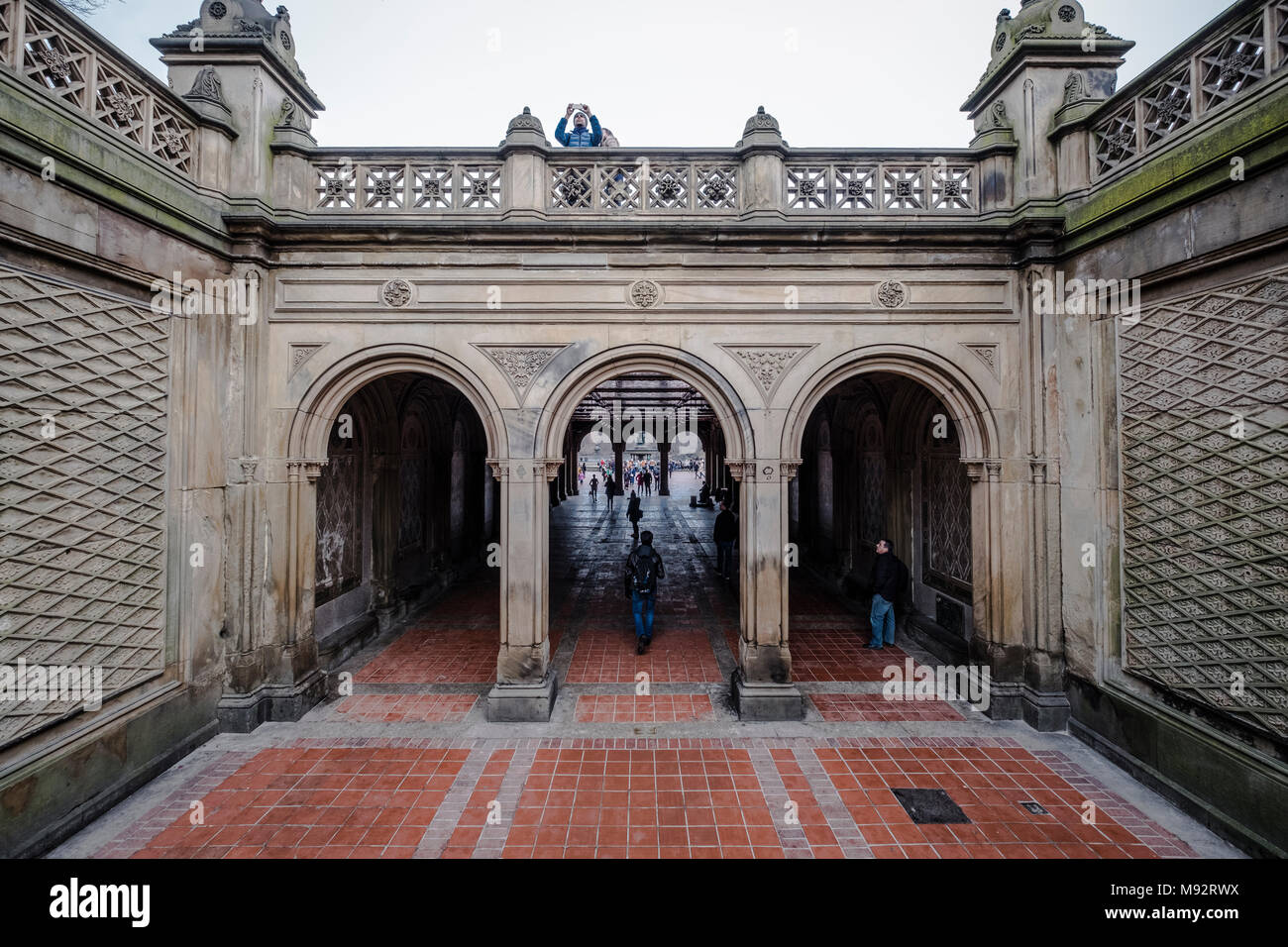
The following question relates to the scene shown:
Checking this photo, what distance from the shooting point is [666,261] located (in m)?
6.31

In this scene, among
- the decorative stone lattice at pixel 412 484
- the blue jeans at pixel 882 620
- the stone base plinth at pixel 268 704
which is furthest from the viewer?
the decorative stone lattice at pixel 412 484

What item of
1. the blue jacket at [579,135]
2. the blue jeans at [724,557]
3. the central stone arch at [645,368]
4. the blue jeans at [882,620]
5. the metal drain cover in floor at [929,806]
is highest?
the blue jacket at [579,135]

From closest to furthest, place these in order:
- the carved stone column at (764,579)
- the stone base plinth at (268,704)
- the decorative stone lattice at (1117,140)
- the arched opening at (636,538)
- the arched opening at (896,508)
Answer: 1. the decorative stone lattice at (1117,140)
2. the stone base plinth at (268,704)
3. the carved stone column at (764,579)
4. the arched opening at (896,508)
5. the arched opening at (636,538)

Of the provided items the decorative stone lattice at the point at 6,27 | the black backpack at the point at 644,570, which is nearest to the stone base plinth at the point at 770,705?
the black backpack at the point at 644,570

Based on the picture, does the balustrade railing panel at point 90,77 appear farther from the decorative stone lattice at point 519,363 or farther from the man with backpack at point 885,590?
the man with backpack at point 885,590

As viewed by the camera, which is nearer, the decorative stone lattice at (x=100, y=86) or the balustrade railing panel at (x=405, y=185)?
the decorative stone lattice at (x=100, y=86)

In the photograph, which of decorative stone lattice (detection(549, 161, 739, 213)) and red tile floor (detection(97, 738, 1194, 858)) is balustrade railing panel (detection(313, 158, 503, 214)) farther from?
red tile floor (detection(97, 738, 1194, 858))

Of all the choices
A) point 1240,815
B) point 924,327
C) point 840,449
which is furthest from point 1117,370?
point 840,449

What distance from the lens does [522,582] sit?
20.7ft

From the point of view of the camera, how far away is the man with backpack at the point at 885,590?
8094 millimetres

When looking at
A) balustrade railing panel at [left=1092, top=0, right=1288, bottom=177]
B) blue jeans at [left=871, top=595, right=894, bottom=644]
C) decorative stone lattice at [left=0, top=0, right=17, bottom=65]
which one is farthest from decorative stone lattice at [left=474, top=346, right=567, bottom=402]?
balustrade railing panel at [left=1092, top=0, right=1288, bottom=177]

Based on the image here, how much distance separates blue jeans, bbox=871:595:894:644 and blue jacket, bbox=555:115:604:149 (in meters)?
7.85

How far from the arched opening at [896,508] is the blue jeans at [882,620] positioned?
0.32 m

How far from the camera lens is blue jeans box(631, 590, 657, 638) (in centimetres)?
800
